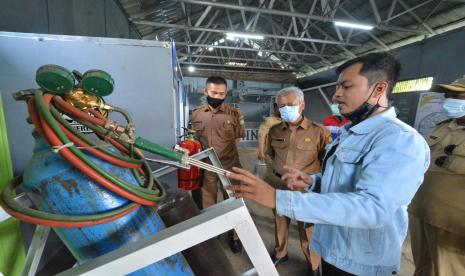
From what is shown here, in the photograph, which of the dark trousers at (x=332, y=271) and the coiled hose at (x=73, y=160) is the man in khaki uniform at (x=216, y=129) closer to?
the dark trousers at (x=332, y=271)

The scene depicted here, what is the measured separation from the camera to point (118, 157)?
542 millimetres

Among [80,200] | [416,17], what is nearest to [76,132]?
[80,200]

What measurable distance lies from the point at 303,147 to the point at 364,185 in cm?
116

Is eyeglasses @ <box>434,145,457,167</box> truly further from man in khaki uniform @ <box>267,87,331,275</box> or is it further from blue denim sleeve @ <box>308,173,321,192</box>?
blue denim sleeve @ <box>308,173,321,192</box>

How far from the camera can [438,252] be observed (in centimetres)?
126

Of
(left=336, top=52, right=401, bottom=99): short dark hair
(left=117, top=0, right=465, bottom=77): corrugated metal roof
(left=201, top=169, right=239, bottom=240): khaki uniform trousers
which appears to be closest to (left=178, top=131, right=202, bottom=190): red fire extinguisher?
(left=201, top=169, right=239, bottom=240): khaki uniform trousers

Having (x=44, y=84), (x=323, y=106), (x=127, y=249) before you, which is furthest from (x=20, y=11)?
(x=323, y=106)

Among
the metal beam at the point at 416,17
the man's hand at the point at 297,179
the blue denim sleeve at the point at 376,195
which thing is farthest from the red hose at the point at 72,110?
the metal beam at the point at 416,17

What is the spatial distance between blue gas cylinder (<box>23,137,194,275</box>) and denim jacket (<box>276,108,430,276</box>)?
447mm

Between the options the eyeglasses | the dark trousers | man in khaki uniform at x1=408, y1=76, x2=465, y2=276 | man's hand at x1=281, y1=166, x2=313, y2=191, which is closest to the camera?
the dark trousers

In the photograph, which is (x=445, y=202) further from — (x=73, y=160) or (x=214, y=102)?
(x=214, y=102)

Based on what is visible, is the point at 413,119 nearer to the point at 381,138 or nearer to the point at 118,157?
the point at 381,138

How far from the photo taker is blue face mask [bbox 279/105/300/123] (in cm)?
181

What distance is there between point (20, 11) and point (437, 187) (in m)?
2.99
